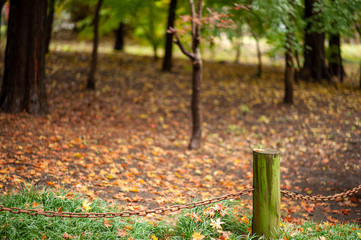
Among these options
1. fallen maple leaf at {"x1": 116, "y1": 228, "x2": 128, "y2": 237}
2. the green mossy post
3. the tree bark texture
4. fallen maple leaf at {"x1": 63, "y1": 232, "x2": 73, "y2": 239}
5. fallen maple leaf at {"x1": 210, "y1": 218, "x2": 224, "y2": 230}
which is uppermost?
the tree bark texture

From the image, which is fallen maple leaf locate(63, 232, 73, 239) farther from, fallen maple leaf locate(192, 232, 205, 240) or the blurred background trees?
the blurred background trees

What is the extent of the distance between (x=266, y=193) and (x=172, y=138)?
543 centimetres

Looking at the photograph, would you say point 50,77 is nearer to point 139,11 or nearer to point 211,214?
point 139,11

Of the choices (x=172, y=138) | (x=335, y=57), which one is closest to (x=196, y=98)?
(x=172, y=138)

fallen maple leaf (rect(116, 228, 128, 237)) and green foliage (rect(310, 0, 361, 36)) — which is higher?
green foliage (rect(310, 0, 361, 36))

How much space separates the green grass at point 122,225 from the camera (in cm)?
335

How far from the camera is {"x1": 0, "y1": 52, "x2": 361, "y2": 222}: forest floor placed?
538cm

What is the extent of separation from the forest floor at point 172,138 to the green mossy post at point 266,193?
4.89ft

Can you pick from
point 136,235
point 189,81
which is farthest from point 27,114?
point 189,81

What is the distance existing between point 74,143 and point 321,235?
5258 mm

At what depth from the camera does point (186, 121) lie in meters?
9.88

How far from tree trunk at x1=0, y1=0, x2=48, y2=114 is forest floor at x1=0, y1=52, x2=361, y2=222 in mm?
476

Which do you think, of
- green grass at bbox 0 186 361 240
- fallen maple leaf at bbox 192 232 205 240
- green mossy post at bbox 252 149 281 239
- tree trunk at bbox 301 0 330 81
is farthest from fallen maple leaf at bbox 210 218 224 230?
tree trunk at bbox 301 0 330 81

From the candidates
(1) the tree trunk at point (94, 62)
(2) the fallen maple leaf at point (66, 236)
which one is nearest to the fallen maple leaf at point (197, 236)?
(2) the fallen maple leaf at point (66, 236)
